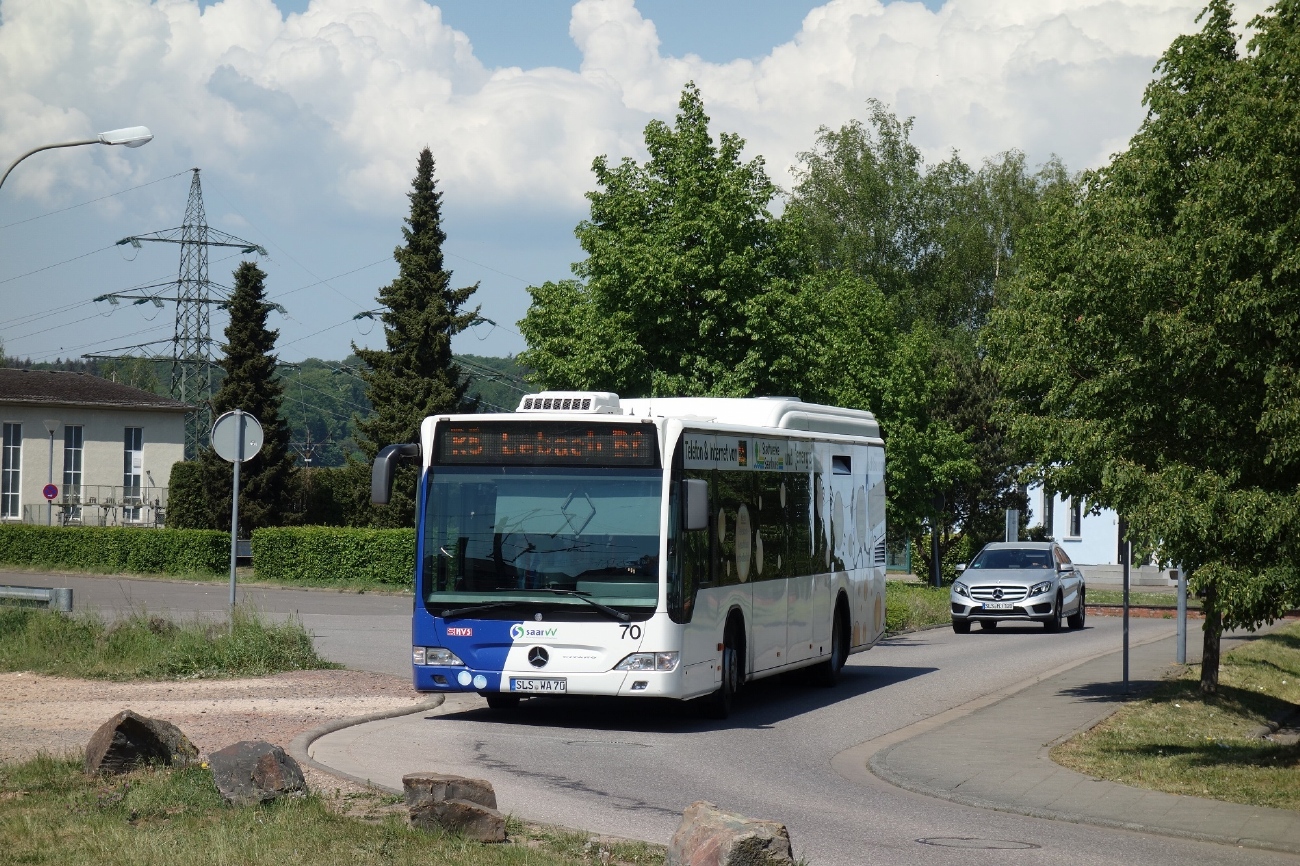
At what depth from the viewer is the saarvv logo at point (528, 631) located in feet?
47.0

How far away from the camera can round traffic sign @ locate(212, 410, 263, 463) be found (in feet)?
62.5

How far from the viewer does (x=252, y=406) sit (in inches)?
2127

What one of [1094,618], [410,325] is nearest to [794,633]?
[1094,618]

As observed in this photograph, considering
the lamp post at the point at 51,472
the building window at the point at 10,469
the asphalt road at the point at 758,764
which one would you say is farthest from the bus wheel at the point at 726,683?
the building window at the point at 10,469

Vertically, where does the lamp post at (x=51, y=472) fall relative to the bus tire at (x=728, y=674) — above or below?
above

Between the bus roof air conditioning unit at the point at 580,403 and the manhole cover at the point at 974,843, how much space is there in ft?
21.3

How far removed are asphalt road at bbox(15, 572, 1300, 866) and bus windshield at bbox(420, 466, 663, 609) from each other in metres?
1.33

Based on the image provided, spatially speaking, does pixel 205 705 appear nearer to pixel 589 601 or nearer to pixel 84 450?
pixel 589 601

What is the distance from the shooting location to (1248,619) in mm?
11352

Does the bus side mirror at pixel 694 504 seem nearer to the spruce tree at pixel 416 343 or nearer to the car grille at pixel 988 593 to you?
the car grille at pixel 988 593

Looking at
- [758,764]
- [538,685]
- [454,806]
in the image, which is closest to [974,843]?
[454,806]

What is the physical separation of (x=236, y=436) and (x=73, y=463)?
5390 centimetres

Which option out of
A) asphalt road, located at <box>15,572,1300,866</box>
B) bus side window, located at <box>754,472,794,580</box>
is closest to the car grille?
asphalt road, located at <box>15,572,1300,866</box>

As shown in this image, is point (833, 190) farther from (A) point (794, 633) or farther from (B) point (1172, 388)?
(B) point (1172, 388)
